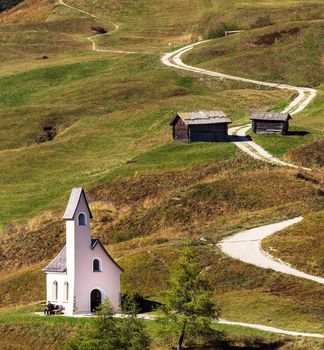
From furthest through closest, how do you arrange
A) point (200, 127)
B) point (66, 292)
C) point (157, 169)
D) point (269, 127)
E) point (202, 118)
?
point (269, 127) → point (202, 118) → point (200, 127) → point (157, 169) → point (66, 292)

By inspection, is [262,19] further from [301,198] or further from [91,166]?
[301,198]

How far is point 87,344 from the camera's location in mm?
57469

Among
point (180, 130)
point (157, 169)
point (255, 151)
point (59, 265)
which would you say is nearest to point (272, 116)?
point (255, 151)

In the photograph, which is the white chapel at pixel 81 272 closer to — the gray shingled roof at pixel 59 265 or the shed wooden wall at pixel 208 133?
the gray shingled roof at pixel 59 265

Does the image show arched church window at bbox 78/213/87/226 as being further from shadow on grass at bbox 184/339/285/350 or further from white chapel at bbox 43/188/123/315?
shadow on grass at bbox 184/339/285/350

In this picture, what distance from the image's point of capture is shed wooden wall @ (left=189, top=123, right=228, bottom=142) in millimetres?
122500

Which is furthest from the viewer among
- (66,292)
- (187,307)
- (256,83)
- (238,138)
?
(256,83)

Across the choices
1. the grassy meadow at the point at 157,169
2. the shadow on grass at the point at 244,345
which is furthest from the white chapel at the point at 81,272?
the shadow on grass at the point at 244,345

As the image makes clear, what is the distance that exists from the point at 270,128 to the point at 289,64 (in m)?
41.5

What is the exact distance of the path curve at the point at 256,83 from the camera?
11456 cm

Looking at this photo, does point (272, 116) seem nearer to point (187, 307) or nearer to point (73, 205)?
point (73, 205)

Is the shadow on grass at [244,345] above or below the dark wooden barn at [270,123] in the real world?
above

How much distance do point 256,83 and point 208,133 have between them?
3535cm

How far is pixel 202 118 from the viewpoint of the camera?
123m
